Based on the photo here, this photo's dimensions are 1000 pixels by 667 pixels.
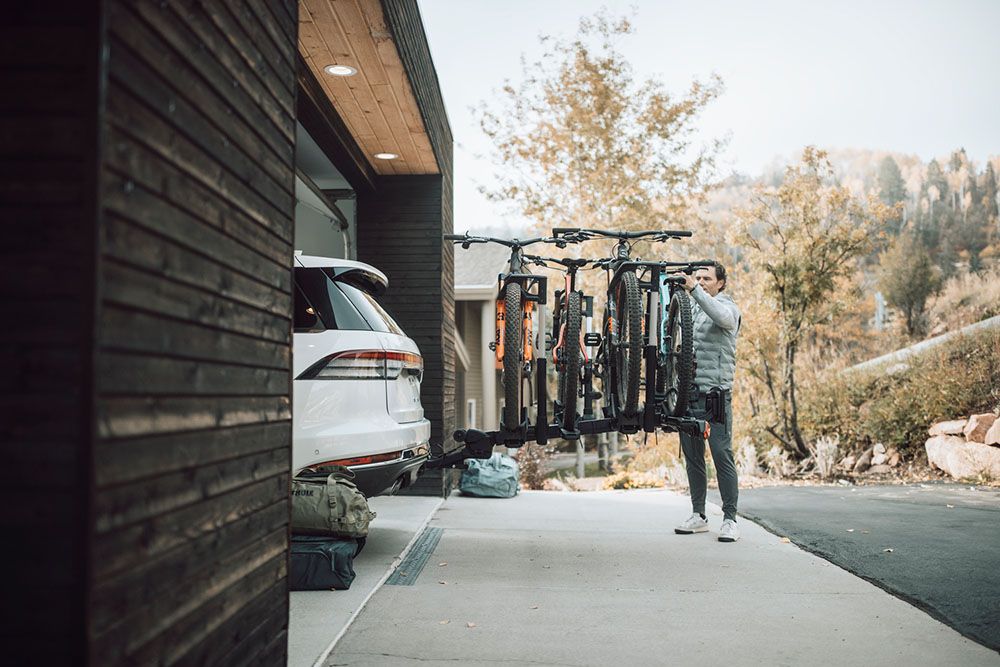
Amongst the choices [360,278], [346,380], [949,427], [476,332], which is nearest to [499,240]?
[360,278]

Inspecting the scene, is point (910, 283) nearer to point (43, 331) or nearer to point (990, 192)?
point (43, 331)

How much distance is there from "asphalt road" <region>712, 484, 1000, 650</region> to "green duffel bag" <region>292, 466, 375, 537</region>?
2827mm

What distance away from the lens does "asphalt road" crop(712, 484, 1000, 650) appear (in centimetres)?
399

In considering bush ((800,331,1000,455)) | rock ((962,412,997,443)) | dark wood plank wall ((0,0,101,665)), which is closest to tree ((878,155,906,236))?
bush ((800,331,1000,455))

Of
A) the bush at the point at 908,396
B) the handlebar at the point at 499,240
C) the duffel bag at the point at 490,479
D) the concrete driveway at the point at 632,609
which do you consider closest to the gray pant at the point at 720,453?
the concrete driveway at the point at 632,609

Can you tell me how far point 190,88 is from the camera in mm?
1950

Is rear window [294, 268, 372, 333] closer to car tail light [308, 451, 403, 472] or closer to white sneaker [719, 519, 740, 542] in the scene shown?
car tail light [308, 451, 403, 472]

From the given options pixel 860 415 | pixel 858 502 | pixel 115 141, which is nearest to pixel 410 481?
pixel 115 141

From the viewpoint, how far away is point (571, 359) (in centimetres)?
527

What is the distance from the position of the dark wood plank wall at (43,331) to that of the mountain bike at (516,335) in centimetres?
379

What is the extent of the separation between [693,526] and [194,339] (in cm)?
493

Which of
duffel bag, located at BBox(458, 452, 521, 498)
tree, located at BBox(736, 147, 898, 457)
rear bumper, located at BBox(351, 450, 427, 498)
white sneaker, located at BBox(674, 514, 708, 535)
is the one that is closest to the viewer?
rear bumper, located at BBox(351, 450, 427, 498)

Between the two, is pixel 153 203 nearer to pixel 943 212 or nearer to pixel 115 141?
pixel 115 141

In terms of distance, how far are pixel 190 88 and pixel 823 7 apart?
4075 cm
